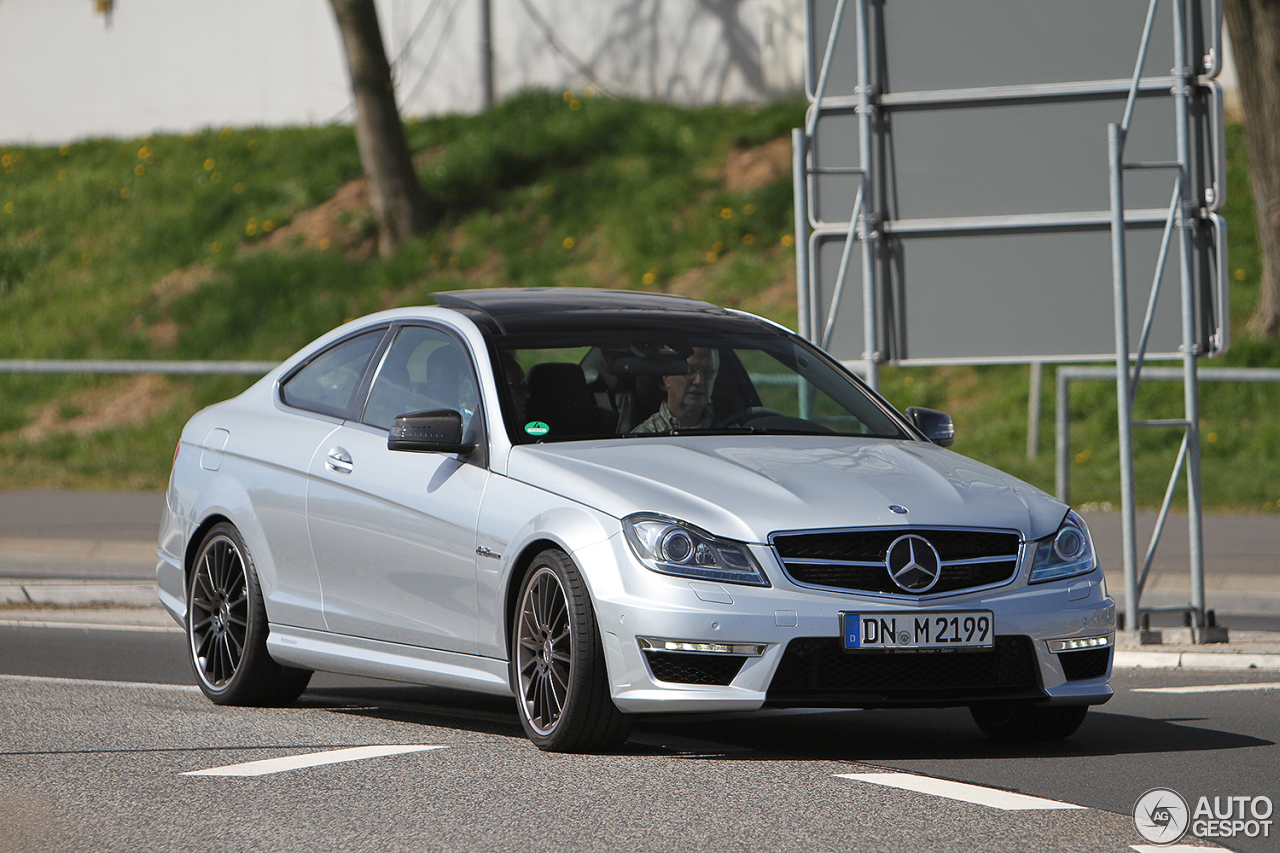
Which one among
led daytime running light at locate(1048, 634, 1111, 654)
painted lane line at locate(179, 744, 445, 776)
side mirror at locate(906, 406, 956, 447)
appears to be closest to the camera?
painted lane line at locate(179, 744, 445, 776)

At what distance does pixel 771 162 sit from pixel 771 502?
1709 cm

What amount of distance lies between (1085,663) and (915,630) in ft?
2.53

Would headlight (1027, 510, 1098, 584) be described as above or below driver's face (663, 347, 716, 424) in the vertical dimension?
below

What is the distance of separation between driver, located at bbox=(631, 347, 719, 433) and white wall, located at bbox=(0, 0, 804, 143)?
16.1m

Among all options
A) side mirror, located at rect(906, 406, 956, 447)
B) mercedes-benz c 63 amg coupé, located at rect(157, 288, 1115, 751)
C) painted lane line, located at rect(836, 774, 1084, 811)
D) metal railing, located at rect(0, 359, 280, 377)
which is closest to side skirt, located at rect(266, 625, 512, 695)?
mercedes-benz c 63 amg coupé, located at rect(157, 288, 1115, 751)

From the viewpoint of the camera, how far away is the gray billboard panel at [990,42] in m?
11.4

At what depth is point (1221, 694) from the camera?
28.9 feet

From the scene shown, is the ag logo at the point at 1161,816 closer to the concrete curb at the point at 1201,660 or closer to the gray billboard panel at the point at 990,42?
the concrete curb at the point at 1201,660

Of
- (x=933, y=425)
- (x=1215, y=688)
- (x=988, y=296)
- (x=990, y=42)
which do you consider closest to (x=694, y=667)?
(x=933, y=425)

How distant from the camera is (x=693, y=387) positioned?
25.4 feet

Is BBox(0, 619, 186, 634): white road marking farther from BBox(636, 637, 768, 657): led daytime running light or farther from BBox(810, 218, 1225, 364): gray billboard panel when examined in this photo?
BBox(636, 637, 768, 657): led daytime running light

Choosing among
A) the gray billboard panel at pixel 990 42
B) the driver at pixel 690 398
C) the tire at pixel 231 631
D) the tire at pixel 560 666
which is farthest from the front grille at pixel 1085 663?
the gray billboard panel at pixel 990 42

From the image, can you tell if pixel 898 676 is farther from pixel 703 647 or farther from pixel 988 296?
pixel 988 296

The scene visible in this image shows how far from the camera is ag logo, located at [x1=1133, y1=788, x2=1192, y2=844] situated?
5662 millimetres
